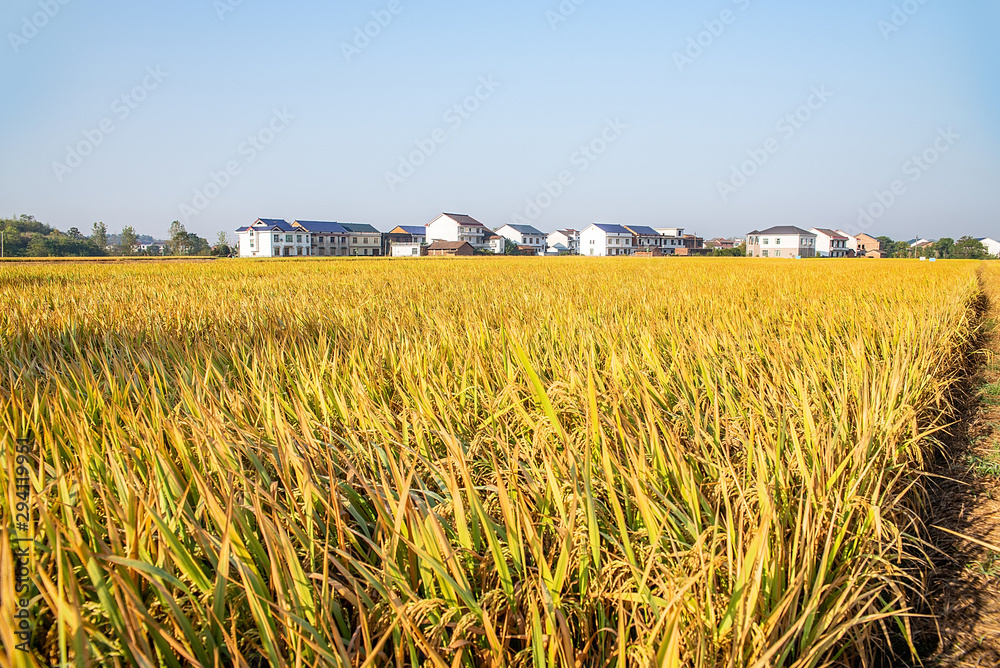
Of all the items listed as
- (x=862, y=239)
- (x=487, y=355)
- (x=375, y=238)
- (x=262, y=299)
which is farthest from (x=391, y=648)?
(x=862, y=239)

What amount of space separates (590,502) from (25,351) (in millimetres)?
2949

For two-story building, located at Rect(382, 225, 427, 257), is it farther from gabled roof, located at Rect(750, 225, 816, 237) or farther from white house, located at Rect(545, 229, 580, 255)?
gabled roof, located at Rect(750, 225, 816, 237)

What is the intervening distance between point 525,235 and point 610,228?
13.3 meters

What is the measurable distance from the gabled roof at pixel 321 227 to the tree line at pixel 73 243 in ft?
27.3

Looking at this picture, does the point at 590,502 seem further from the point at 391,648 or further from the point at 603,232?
the point at 603,232

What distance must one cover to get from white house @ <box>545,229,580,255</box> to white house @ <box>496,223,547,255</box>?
3.58 meters

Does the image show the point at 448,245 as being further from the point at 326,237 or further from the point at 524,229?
the point at 524,229

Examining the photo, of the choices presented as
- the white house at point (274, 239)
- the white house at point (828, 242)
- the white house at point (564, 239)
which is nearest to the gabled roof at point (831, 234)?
the white house at point (828, 242)

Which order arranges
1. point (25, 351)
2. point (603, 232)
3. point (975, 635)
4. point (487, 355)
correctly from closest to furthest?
point (975, 635)
point (487, 355)
point (25, 351)
point (603, 232)

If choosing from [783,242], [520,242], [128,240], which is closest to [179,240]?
[128,240]

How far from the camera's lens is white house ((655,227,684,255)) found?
8375 centimetres

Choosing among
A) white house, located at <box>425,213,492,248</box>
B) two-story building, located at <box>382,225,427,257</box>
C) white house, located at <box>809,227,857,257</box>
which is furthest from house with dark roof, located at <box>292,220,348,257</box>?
white house, located at <box>809,227,857,257</box>

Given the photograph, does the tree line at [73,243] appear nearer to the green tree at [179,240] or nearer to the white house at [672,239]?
the green tree at [179,240]

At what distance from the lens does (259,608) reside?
79 centimetres
